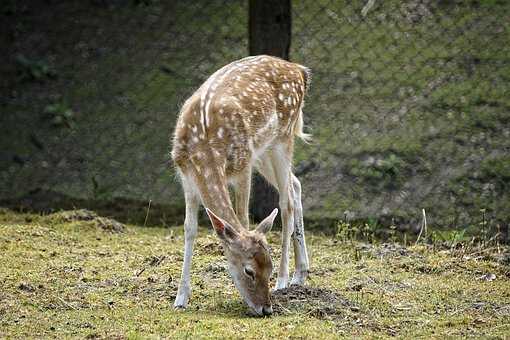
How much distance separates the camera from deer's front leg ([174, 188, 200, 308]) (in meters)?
6.66

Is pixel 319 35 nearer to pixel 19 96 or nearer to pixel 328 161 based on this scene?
pixel 328 161

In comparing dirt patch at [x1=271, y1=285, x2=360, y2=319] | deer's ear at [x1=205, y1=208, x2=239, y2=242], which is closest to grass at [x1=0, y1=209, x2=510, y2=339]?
dirt patch at [x1=271, y1=285, x2=360, y2=319]

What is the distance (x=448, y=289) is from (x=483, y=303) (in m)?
0.40

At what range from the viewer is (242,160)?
693 cm

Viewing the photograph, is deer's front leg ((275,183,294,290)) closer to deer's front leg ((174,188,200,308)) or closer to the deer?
the deer

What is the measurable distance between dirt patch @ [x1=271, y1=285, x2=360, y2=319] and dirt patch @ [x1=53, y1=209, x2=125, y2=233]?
254 cm

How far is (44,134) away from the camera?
11.4 metres

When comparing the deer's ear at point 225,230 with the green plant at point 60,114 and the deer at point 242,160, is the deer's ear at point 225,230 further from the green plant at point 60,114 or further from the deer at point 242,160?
the green plant at point 60,114

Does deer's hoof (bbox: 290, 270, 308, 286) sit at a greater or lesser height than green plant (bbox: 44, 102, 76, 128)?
greater

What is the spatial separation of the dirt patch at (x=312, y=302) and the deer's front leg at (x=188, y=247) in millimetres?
556

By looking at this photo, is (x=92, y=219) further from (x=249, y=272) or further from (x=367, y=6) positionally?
(x=367, y=6)

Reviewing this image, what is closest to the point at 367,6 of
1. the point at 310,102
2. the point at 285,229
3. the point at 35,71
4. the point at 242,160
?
the point at 310,102

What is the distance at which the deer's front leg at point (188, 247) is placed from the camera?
6.66 meters

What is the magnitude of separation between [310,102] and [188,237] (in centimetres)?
505
